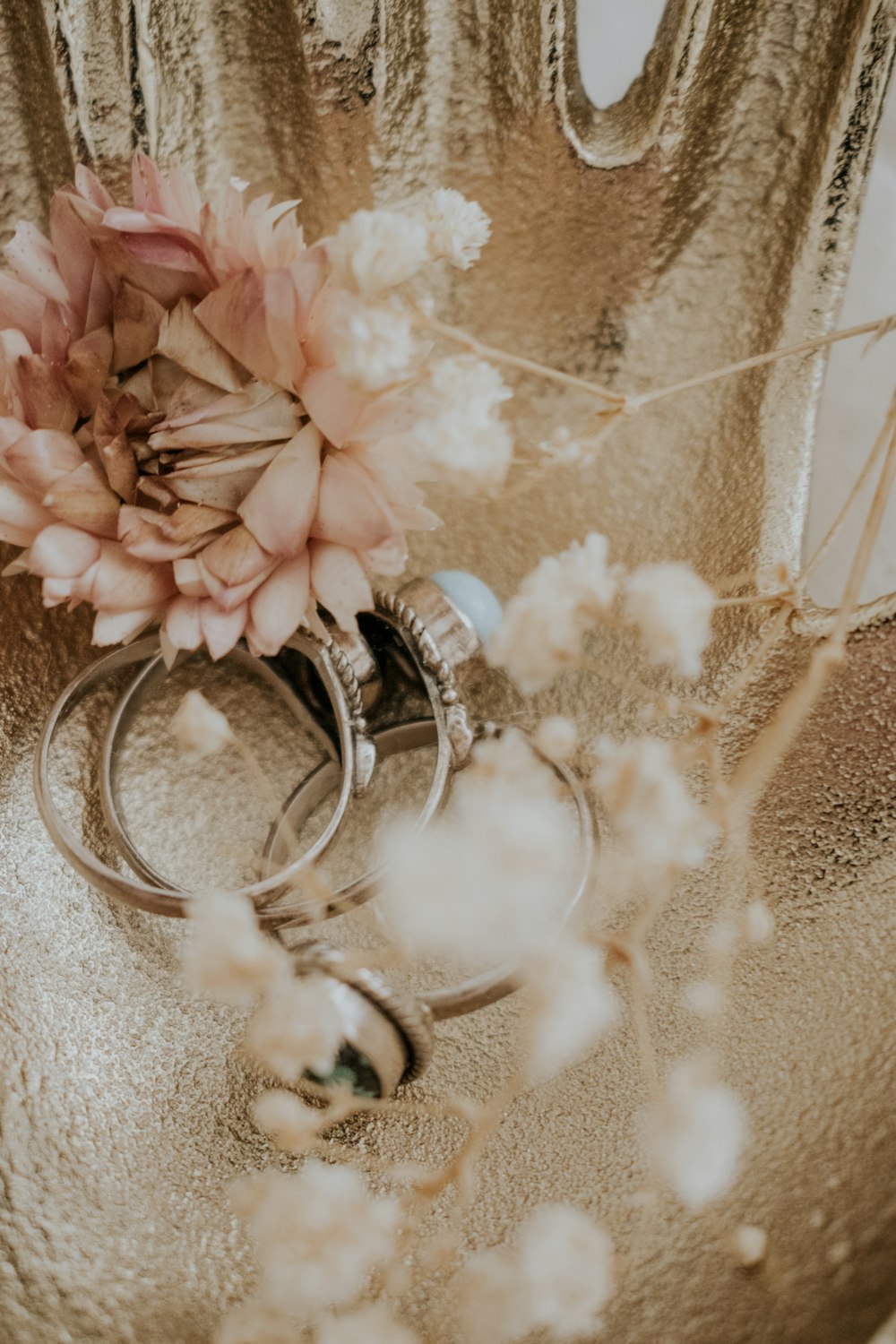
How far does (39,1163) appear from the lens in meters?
0.22

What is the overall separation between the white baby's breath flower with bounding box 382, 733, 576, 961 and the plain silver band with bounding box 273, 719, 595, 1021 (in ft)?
0.06

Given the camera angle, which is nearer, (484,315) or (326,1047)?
(326,1047)

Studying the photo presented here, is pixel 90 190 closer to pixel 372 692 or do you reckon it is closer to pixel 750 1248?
pixel 372 692

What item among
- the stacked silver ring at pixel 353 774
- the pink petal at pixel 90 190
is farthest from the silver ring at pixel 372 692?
the pink petal at pixel 90 190

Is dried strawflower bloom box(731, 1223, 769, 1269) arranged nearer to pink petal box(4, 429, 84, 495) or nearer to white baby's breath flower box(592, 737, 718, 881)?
white baby's breath flower box(592, 737, 718, 881)

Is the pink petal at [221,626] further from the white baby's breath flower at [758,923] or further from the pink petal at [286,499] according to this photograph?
the white baby's breath flower at [758,923]

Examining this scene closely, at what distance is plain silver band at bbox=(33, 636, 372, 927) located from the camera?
22cm

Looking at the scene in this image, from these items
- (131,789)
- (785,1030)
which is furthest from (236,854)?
(785,1030)

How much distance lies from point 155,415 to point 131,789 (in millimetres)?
99

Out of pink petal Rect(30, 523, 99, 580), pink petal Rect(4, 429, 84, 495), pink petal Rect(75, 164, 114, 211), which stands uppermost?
pink petal Rect(75, 164, 114, 211)

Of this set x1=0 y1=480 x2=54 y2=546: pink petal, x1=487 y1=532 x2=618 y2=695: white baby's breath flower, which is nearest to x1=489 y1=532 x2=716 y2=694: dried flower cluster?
x1=487 y1=532 x2=618 y2=695: white baby's breath flower

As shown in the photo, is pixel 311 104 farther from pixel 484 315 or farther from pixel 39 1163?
pixel 39 1163

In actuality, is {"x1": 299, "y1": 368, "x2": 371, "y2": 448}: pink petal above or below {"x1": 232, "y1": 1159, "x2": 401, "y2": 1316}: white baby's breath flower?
above

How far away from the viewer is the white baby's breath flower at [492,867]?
0.53 ft
